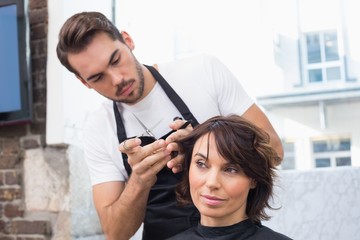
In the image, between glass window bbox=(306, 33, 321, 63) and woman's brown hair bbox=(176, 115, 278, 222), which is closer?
woman's brown hair bbox=(176, 115, 278, 222)

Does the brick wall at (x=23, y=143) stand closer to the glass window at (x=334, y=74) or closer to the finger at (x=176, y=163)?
the finger at (x=176, y=163)

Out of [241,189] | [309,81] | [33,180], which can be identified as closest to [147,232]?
[241,189]

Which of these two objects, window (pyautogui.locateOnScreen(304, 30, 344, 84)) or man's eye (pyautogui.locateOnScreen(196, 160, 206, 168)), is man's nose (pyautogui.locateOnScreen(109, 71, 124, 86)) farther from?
window (pyautogui.locateOnScreen(304, 30, 344, 84))

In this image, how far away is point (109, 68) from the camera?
1.43 meters

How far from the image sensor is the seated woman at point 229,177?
1.21 m

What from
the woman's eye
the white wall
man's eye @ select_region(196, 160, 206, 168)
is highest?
man's eye @ select_region(196, 160, 206, 168)

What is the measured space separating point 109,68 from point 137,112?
183 mm

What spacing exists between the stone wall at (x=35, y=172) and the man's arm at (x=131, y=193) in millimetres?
915

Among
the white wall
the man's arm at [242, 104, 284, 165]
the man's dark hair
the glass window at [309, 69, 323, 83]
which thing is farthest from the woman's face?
the glass window at [309, 69, 323, 83]

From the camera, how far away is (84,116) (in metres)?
2.52

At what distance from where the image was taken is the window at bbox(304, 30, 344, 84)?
7.91 ft

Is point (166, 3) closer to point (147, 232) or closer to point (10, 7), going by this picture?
point (10, 7)

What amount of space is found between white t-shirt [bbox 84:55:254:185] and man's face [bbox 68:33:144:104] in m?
0.09

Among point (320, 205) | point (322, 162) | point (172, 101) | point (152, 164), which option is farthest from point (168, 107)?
point (322, 162)
